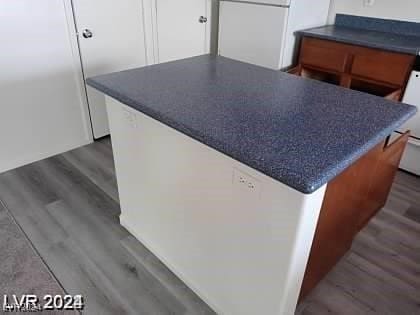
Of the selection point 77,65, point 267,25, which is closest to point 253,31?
point 267,25

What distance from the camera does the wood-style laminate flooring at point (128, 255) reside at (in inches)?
63.7

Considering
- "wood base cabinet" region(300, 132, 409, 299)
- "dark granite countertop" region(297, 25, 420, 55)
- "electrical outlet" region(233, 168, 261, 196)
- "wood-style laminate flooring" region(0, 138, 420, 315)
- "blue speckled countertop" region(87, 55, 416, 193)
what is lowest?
"wood-style laminate flooring" region(0, 138, 420, 315)

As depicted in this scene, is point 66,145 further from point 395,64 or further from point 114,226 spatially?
point 395,64

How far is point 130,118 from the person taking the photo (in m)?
1.56

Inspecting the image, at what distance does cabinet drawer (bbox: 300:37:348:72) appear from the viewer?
266 cm

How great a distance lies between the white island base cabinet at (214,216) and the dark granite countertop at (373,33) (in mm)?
1896

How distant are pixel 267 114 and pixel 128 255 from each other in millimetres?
1174

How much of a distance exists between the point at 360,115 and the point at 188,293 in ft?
3.84

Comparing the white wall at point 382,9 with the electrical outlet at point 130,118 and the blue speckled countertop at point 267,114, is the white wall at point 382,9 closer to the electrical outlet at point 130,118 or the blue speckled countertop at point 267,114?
the blue speckled countertop at point 267,114

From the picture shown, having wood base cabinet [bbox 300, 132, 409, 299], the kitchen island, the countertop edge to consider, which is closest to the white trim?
the countertop edge

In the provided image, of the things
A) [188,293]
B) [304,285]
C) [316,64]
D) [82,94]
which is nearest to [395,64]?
[316,64]

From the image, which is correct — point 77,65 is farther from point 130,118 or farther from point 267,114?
point 267,114

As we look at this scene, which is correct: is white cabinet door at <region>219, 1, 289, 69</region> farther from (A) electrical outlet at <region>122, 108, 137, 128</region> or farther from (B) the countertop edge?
(A) electrical outlet at <region>122, 108, 137, 128</region>

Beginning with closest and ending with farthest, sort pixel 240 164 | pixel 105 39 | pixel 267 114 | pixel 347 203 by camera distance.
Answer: pixel 240 164, pixel 267 114, pixel 347 203, pixel 105 39
